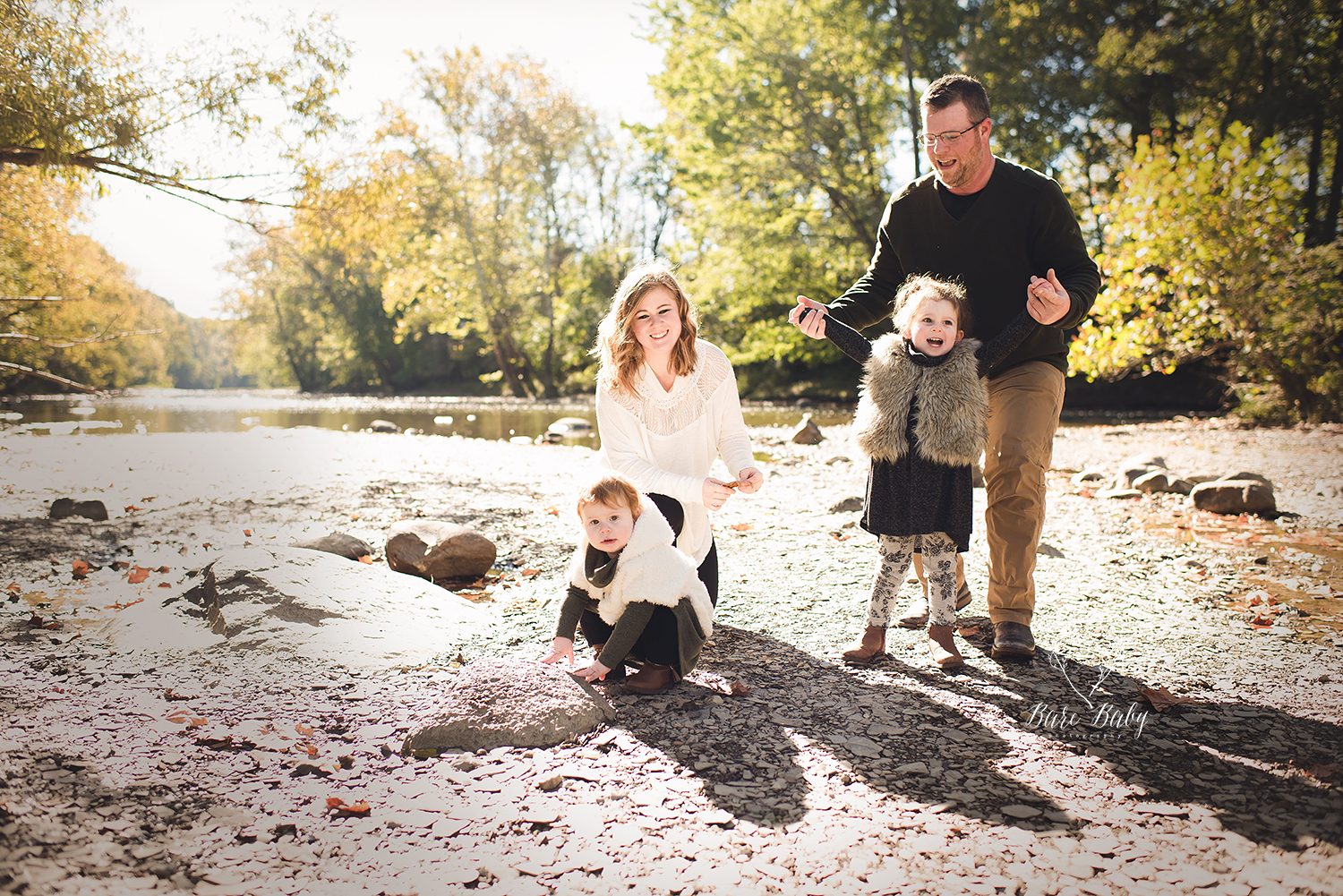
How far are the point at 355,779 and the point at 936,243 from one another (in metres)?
3.42

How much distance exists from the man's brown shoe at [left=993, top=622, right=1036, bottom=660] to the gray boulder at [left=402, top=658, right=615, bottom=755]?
1757mm

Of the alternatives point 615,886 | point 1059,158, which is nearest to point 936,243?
point 615,886

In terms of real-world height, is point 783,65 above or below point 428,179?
above

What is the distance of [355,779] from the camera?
246 cm

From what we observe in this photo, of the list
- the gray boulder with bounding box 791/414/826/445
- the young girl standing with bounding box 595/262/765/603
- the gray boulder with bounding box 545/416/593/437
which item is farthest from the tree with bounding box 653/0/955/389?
the young girl standing with bounding box 595/262/765/603

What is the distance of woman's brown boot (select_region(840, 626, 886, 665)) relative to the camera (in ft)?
11.5

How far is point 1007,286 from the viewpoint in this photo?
12.4 ft

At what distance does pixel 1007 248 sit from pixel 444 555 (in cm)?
357

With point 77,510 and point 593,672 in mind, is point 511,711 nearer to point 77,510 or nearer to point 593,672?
point 593,672

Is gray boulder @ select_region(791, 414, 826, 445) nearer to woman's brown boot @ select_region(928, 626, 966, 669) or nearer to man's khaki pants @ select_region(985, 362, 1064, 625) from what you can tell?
man's khaki pants @ select_region(985, 362, 1064, 625)

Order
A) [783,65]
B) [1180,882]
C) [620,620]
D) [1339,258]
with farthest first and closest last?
[783,65] < [1339,258] < [620,620] < [1180,882]

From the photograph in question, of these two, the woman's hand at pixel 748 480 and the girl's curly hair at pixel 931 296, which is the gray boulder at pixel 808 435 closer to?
the girl's curly hair at pixel 931 296

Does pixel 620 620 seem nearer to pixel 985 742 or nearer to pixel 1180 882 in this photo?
pixel 985 742

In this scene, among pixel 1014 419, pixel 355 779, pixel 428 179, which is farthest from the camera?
pixel 428 179
